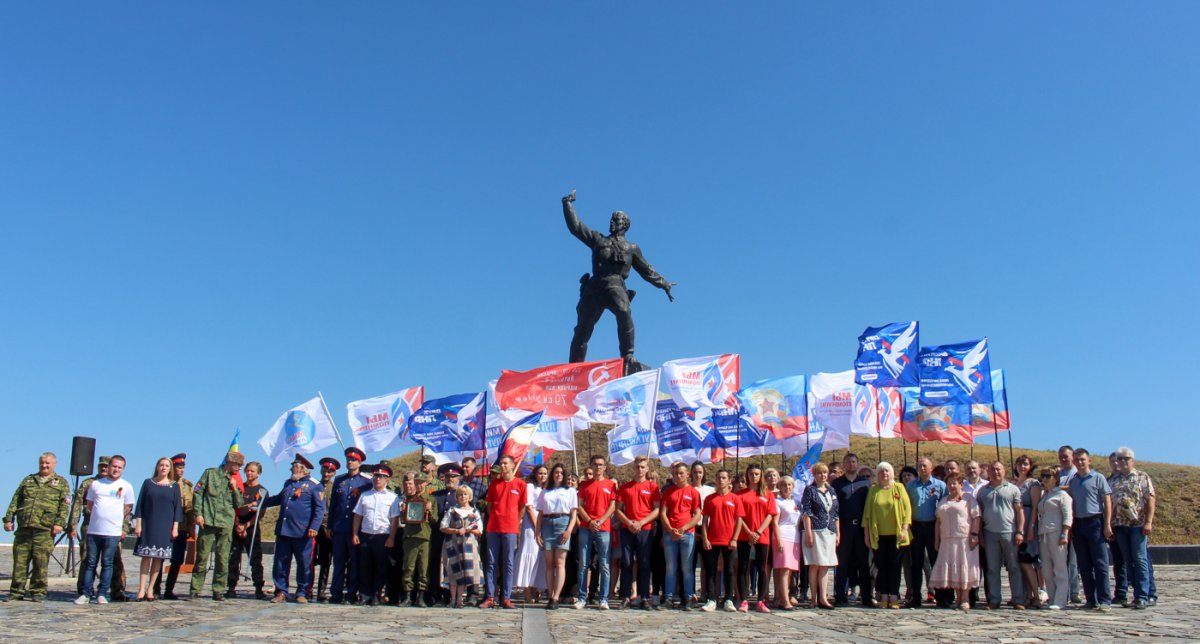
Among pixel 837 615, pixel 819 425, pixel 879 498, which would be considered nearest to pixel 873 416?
pixel 819 425

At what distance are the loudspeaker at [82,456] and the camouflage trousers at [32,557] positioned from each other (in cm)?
359

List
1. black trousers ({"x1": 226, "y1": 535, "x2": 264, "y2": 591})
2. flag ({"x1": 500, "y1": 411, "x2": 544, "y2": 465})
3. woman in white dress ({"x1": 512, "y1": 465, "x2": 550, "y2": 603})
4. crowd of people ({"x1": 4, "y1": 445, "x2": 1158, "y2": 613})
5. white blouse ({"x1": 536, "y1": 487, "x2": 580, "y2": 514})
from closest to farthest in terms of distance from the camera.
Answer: crowd of people ({"x1": 4, "y1": 445, "x2": 1158, "y2": 613}) < white blouse ({"x1": 536, "y1": 487, "x2": 580, "y2": 514}) < woman in white dress ({"x1": 512, "y1": 465, "x2": 550, "y2": 603}) < black trousers ({"x1": 226, "y1": 535, "x2": 264, "y2": 591}) < flag ({"x1": 500, "y1": 411, "x2": 544, "y2": 465})

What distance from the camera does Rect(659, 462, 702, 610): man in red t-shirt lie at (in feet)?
37.4

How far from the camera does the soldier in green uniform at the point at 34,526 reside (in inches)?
461

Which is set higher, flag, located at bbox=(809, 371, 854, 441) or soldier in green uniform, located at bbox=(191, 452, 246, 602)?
flag, located at bbox=(809, 371, 854, 441)

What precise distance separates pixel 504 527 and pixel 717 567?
244 cm

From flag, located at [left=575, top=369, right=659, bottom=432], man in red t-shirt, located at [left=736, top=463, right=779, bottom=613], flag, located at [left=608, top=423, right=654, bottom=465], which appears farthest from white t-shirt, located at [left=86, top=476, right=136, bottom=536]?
flag, located at [left=575, top=369, right=659, bottom=432]

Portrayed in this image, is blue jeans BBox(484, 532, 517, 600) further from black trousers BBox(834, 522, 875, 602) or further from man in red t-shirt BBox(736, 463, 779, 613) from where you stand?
black trousers BBox(834, 522, 875, 602)

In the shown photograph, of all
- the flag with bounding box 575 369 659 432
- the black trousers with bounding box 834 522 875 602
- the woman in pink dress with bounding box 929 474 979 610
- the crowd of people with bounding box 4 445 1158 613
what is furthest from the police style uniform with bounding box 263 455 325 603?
the woman in pink dress with bounding box 929 474 979 610

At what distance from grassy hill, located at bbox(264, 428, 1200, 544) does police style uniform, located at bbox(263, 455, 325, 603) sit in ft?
27.8

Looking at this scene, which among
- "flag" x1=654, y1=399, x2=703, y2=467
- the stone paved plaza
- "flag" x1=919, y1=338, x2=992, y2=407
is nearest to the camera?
the stone paved plaza

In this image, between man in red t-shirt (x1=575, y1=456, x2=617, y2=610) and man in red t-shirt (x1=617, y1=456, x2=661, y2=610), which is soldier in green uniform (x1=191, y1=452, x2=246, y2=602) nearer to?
man in red t-shirt (x1=575, y1=456, x2=617, y2=610)

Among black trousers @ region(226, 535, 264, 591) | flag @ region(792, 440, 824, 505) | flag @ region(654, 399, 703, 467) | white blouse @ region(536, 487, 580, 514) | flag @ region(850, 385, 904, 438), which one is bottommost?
black trousers @ region(226, 535, 264, 591)

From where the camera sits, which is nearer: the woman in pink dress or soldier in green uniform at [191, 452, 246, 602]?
the woman in pink dress
